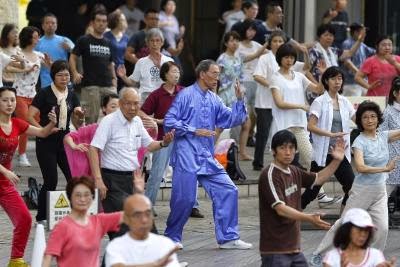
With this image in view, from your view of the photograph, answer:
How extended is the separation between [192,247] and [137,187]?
409 cm

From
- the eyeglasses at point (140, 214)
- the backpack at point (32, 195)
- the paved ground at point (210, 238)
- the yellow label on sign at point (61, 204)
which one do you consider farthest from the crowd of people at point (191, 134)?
the backpack at point (32, 195)

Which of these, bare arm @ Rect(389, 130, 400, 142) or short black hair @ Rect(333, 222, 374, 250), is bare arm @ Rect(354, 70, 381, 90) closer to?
bare arm @ Rect(389, 130, 400, 142)

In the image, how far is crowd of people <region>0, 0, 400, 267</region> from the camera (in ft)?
30.7

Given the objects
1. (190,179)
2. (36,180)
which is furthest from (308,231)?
(36,180)

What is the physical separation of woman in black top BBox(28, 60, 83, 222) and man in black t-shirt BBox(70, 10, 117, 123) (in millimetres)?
2962

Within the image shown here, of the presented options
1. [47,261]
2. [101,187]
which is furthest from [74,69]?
[47,261]

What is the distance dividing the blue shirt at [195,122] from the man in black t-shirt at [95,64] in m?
3.95

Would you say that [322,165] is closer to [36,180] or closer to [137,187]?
[36,180]

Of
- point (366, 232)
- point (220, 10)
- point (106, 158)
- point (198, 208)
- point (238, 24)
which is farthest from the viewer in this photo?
point (220, 10)

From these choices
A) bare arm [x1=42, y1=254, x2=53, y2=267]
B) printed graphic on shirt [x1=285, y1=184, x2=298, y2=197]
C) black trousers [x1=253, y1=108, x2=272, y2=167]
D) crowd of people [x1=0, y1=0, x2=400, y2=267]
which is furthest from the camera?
black trousers [x1=253, y1=108, x2=272, y2=167]

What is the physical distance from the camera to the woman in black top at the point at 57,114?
45.6 feet

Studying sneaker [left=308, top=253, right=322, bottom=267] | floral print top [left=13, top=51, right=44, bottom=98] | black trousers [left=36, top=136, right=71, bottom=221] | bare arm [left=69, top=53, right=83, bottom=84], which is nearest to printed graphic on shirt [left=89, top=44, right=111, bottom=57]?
bare arm [left=69, top=53, right=83, bottom=84]

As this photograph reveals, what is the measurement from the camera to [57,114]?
13938 mm

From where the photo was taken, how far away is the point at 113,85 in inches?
683
